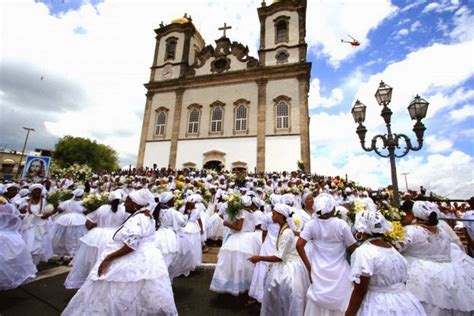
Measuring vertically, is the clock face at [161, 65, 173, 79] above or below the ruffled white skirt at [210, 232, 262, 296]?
above

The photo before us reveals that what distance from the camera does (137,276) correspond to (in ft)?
8.77

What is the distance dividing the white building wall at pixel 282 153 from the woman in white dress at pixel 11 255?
18918 mm

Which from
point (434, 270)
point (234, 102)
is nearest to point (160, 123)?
point (234, 102)

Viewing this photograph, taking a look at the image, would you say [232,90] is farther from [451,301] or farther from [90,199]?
[451,301]

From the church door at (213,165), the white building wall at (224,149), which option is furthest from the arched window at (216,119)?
the church door at (213,165)

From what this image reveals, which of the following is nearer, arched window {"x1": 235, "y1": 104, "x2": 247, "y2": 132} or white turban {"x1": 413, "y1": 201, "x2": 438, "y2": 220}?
white turban {"x1": 413, "y1": 201, "x2": 438, "y2": 220}

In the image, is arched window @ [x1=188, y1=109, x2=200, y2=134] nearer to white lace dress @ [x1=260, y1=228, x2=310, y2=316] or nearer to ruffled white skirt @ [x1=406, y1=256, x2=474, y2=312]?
white lace dress @ [x1=260, y1=228, x2=310, y2=316]

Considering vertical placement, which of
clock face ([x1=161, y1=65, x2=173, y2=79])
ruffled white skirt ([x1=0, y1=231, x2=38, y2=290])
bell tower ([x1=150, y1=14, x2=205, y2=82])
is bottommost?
ruffled white skirt ([x1=0, y1=231, x2=38, y2=290])

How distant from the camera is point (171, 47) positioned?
2995 cm

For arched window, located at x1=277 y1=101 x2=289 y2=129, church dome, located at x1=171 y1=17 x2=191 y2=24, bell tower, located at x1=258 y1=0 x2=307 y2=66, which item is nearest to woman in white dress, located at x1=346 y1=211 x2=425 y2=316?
arched window, located at x1=277 y1=101 x2=289 y2=129

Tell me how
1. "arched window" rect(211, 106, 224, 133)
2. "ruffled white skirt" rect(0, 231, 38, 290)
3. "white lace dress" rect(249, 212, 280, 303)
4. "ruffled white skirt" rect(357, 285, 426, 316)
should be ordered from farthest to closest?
"arched window" rect(211, 106, 224, 133)
"ruffled white skirt" rect(0, 231, 38, 290)
"white lace dress" rect(249, 212, 280, 303)
"ruffled white skirt" rect(357, 285, 426, 316)

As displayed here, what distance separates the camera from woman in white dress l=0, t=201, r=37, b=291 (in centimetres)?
415

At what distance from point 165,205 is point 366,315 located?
3.75 meters

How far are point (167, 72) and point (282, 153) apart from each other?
1706 cm
